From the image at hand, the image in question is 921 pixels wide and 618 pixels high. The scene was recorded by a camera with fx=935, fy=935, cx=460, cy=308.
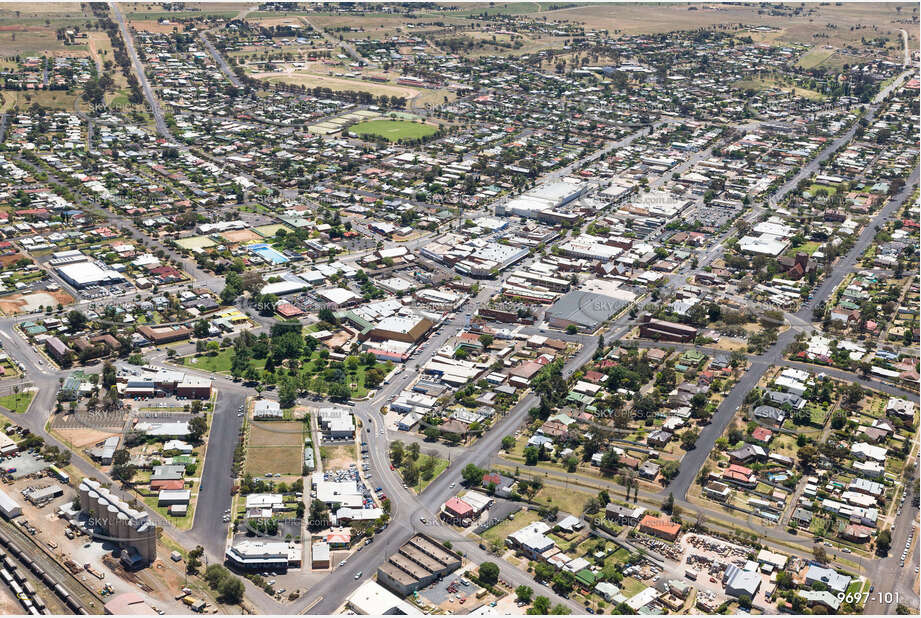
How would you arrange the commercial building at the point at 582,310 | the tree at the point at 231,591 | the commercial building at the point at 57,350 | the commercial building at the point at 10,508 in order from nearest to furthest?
the tree at the point at 231,591 → the commercial building at the point at 10,508 → the commercial building at the point at 57,350 → the commercial building at the point at 582,310

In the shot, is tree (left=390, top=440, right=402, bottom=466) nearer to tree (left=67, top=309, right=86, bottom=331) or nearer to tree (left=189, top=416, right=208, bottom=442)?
tree (left=189, top=416, right=208, bottom=442)

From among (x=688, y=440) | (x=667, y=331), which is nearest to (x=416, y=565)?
(x=688, y=440)

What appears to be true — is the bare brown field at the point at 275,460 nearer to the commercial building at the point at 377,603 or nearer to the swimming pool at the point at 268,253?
the commercial building at the point at 377,603

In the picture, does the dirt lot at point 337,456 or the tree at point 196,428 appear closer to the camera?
the dirt lot at point 337,456

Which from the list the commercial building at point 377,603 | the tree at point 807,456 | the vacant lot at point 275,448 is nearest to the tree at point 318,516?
the vacant lot at point 275,448

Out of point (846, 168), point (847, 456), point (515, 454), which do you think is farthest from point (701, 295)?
point (846, 168)

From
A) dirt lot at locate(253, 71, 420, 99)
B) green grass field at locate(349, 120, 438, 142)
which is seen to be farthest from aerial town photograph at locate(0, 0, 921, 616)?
dirt lot at locate(253, 71, 420, 99)

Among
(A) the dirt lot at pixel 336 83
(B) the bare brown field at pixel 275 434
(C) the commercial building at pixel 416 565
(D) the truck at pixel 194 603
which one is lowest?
(D) the truck at pixel 194 603
